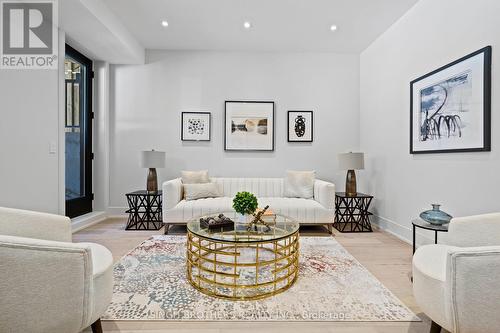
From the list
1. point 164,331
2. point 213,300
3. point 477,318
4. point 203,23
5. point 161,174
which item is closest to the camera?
point 477,318

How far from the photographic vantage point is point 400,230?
3.39 m

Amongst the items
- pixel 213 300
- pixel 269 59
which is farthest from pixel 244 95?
pixel 213 300

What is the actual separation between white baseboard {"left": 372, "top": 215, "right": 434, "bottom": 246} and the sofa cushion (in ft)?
2.69

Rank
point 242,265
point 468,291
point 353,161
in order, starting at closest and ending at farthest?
point 468,291 < point 242,265 < point 353,161

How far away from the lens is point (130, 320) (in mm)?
1655

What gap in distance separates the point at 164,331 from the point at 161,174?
10.3 feet

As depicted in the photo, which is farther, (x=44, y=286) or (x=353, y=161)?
(x=353, y=161)

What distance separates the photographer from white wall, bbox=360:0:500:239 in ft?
7.27

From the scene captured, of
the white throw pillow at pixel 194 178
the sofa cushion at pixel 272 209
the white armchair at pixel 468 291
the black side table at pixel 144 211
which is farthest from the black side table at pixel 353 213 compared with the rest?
the black side table at pixel 144 211

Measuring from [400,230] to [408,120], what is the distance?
1.41m

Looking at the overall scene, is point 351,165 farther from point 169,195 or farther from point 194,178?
point 169,195

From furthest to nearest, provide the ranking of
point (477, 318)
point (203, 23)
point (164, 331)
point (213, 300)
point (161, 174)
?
point (161, 174), point (203, 23), point (213, 300), point (164, 331), point (477, 318)

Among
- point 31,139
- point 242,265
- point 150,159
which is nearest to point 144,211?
point 150,159

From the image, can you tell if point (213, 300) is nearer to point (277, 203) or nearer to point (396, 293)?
point (396, 293)
